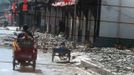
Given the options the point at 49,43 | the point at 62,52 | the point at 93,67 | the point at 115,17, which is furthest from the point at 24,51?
the point at 49,43

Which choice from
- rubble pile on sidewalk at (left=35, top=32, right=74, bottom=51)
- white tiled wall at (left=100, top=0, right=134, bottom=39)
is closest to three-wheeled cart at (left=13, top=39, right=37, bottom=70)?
rubble pile on sidewalk at (left=35, top=32, right=74, bottom=51)

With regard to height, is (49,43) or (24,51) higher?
(24,51)

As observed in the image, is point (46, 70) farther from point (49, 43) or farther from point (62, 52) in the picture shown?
point (49, 43)

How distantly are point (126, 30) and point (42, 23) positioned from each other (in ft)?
110

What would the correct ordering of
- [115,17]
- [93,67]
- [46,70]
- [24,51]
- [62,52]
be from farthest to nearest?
[115,17] < [62,52] < [46,70] < [93,67] < [24,51]

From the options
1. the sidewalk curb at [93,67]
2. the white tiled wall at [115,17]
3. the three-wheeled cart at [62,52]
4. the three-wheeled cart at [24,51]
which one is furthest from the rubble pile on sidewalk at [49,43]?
the three-wheeled cart at [24,51]

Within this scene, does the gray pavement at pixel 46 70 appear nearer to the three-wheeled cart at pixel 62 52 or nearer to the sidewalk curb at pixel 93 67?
the sidewalk curb at pixel 93 67

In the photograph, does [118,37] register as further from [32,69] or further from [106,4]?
[32,69]

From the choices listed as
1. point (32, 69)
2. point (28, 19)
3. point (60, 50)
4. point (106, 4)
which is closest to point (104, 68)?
point (32, 69)

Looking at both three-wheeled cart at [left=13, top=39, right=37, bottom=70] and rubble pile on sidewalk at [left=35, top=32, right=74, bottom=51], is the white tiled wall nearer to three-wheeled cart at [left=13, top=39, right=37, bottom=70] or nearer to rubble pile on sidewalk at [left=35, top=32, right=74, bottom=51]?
rubble pile on sidewalk at [left=35, top=32, right=74, bottom=51]

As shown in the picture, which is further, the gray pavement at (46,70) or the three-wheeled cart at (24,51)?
the three-wheeled cart at (24,51)

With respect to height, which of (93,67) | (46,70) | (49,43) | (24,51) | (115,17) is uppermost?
(115,17)

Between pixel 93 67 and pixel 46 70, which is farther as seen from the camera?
pixel 46 70

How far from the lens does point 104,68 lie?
54.2 feet
